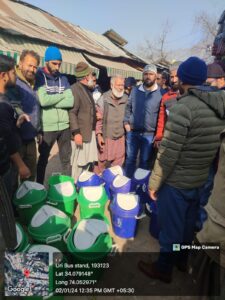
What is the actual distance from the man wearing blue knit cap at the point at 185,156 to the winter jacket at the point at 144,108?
5.88ft

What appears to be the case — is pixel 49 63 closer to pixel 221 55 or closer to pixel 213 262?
pixel 213 262

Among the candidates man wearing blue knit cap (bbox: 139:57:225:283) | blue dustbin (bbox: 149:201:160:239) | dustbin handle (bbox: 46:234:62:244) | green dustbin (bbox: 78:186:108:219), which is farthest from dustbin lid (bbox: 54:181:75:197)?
man wearing blue knit cap (bbox: 139:57:225:283)

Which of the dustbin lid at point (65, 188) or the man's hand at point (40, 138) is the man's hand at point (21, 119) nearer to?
the man's hand at point (40, 138)

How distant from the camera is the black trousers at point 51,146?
3418 mm

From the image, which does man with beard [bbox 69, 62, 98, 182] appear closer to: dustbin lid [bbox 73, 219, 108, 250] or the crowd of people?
the crowd of people

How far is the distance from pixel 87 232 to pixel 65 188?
0.93 metres

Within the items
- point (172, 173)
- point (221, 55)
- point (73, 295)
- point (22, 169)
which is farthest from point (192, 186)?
point (221, 55)

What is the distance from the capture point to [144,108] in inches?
151

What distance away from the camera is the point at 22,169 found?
229cm

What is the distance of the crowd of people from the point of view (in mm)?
1793

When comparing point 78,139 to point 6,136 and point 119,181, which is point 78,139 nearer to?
point 119,181

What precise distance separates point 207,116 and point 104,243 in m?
1.32

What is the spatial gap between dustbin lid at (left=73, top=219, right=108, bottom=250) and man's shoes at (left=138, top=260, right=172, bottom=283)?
0.53 meters

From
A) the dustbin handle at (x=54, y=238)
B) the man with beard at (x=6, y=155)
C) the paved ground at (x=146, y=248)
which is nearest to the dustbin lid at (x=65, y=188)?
the paved ground at (x=146, y=248)
